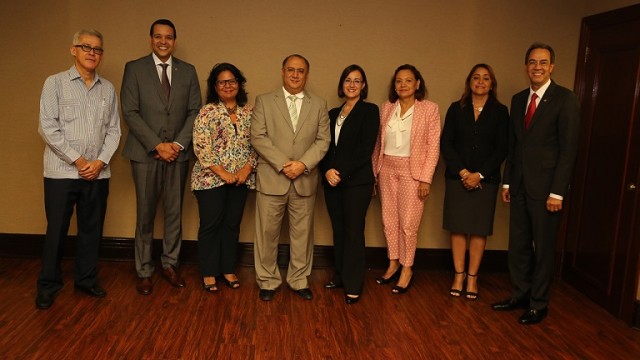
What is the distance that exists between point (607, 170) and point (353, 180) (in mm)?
1903

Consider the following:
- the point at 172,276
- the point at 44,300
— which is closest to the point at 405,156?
the point at 172,276

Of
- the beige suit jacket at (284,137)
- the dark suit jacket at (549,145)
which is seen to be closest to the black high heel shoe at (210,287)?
the beige suit jacket at (284,137)

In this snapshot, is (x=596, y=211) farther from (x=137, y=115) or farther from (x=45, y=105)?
(x=45, y=105)

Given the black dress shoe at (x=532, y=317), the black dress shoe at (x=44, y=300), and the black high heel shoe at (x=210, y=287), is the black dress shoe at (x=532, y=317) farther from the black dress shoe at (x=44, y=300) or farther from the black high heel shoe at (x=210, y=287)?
the black dress shoe at (x=44, y=300)

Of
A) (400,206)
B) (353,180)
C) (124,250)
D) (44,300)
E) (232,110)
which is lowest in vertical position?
(44,300)

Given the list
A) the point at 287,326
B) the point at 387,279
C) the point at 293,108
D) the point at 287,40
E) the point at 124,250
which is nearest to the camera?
the point at 287,326

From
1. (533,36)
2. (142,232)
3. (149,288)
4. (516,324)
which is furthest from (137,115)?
(533,36)

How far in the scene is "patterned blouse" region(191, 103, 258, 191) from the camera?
12.1ft

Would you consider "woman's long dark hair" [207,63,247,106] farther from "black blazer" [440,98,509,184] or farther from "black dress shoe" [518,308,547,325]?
"black dress shoe" [518,308,547,325]

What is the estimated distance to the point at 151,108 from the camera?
381 cm

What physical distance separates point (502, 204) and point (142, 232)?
9.99 ft

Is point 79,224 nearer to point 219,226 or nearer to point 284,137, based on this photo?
point 219,226

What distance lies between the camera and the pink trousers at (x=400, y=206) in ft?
12.8

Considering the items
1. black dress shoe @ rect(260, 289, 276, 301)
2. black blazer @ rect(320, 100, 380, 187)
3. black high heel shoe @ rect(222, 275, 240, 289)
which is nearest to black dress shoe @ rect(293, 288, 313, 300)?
black dress shoe @ rect(260, 289, 276, 301)
